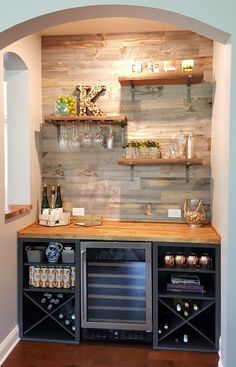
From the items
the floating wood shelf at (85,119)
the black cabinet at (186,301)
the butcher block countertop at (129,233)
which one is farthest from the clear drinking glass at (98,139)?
the black cabinet at (186,301)

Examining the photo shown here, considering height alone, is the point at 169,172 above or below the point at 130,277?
above

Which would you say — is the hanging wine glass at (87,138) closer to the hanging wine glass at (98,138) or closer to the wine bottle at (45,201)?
the hanging wine glass at (98,138)

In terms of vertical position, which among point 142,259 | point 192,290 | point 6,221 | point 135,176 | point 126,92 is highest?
point 126,92

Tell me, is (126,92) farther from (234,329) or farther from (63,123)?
(234,329)

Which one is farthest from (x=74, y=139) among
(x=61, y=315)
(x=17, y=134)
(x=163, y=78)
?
(x=61, y=315)

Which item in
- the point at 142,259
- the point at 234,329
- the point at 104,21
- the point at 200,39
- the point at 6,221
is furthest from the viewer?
the point at 200,39

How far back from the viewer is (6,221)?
9.15 feet

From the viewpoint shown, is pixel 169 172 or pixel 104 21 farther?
pixel 169 172

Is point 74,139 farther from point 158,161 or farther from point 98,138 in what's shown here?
point 158,161

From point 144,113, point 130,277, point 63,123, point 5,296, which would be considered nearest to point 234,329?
point 130,277

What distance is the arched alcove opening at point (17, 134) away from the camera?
3.26 metres

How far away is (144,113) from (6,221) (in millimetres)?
1687

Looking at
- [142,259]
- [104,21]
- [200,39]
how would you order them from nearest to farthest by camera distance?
1. [142,259]
2. [104,21]
3. [200,39]

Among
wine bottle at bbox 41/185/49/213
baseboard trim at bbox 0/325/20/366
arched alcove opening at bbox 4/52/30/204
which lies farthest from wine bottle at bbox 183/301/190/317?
arched alcove opening at bbox 4/52/30/204
